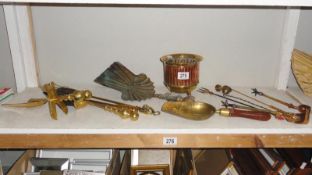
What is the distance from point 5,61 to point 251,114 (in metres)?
0.88

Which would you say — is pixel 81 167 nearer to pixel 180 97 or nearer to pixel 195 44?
→ pixel 180 97

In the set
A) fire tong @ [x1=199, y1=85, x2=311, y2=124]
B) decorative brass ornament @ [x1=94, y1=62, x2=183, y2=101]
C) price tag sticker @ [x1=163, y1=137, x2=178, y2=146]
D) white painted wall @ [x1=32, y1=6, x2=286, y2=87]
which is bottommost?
price tag sticker @ [x1=163, y1=137, x2=178, y2=146]

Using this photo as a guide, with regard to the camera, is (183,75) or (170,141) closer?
(170,141)

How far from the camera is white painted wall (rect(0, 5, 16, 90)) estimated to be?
0.99 metres

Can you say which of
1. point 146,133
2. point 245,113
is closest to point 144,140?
point 146,133

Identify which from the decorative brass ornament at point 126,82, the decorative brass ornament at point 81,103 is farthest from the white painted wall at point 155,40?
the decorative brass ornament at point 81,103

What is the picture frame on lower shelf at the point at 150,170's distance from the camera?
1032 mm

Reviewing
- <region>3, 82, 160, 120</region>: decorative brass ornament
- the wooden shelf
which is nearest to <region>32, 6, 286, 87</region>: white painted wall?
<region>3, 82, 160, 120</region>: decorative brass ornament

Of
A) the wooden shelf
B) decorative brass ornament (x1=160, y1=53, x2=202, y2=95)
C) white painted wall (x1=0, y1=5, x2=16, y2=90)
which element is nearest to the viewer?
the wooden shelf

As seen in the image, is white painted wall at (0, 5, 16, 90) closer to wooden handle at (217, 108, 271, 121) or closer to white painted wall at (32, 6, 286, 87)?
white painted wall at (32, 6, 286, 87)

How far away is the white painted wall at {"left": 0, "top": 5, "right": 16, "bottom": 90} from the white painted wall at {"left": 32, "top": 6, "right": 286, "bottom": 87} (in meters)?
0.12

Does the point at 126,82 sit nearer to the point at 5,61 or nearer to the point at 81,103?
the point at 81,103

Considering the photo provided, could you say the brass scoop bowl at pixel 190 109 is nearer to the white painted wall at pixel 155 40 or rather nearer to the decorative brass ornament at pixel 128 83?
the decorative brass ornament at pixel 128 83

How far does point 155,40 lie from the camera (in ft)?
3.25
